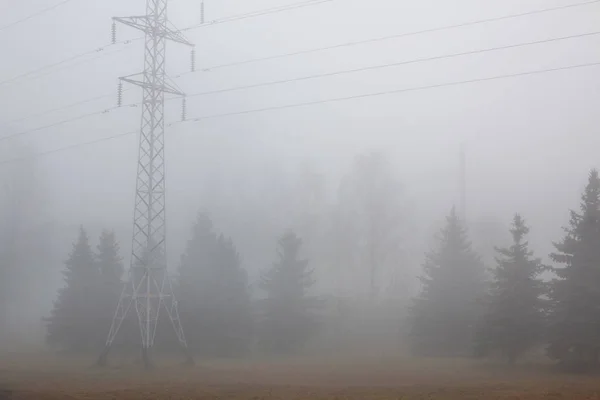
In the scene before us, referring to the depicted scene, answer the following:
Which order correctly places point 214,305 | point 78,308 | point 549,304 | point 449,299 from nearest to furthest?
point 549,304 → point 449,299 → point 214,305 → point 78,308

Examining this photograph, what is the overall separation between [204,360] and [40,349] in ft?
51.1

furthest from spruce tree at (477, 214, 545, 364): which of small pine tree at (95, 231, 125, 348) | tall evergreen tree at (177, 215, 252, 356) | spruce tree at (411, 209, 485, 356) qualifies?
small pine tree at (95, 231, 125, 348)

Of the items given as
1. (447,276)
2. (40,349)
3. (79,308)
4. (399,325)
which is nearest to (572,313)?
(447,276)

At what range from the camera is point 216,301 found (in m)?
40.9

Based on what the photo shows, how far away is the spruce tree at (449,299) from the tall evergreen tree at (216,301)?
35.5 ft

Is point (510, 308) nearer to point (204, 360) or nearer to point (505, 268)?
point (505, 268)

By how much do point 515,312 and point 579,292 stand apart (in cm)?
337

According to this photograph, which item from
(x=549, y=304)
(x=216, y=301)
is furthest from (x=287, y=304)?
(x=549, y=304)

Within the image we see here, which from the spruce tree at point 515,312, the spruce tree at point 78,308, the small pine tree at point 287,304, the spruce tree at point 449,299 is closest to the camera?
the spruce tree at point 515,312

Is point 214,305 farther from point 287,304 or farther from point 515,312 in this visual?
point 515,312

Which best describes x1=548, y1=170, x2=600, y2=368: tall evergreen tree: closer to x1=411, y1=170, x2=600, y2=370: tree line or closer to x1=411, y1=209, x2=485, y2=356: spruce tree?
x1=411, y1=170, x2=600, y2=370: tree line

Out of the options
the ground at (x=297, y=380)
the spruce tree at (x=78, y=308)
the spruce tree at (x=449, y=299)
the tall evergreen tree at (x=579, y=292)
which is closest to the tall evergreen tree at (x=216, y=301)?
the ground at (x=297, y=380)

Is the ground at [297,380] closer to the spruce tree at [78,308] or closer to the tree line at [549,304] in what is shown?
the tree line at [549,304]

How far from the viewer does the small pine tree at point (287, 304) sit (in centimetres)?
4072
